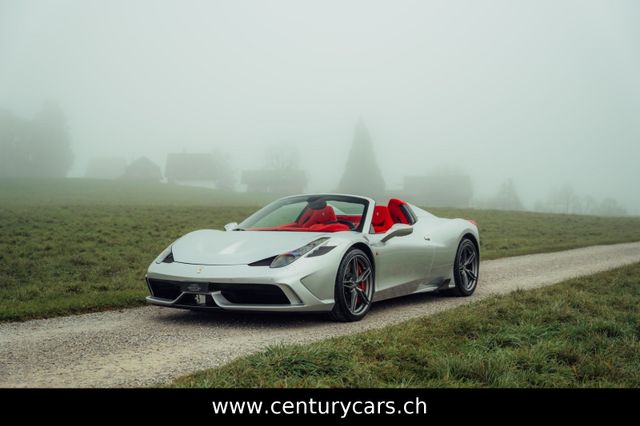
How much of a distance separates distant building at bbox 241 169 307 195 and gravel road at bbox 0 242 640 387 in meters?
89.8

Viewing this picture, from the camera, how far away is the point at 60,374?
4.59 m

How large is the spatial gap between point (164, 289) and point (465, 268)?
4.36 m

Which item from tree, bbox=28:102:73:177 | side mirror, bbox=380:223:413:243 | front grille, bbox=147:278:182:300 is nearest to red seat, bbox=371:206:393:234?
side mirror, bbox=380:223:413:243

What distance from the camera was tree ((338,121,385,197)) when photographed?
12669 cm

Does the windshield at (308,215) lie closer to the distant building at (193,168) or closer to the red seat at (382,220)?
the red seat at (382,220)

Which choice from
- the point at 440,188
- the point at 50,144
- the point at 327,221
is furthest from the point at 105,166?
the point at 327,221

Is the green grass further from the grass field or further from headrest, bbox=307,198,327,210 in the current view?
the grass field

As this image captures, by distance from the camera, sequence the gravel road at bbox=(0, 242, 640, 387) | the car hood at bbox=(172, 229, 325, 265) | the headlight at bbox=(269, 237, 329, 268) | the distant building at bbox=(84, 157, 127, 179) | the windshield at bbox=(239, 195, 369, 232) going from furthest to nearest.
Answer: the distant building at bbox=(84, 157, 127, 179)
the windshield at bbox=(239, 195, 369, 232)
the car hood at bbox=(172, 229, 325, 265)
the headlight at bbox=(269, 237, 329, 268)
the gravel road at bbox=(0, 242, 640, 387)

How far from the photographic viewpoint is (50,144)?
290ft

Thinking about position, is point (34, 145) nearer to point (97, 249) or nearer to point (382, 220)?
point (97, 249)

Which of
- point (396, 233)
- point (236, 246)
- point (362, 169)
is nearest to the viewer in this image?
point (236, 246)
